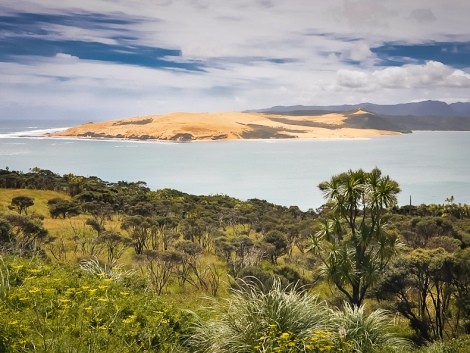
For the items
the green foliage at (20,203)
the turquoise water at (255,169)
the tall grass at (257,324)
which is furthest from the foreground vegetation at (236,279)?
the turquoise water at (255,169)

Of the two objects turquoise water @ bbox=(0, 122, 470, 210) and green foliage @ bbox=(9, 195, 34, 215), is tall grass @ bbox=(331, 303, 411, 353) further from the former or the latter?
turquoise water @ bbox=(0, 122, 470, 210)

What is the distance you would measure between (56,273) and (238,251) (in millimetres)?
24223

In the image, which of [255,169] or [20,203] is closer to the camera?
[20,203]

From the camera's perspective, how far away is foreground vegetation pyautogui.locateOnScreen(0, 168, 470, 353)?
8891 mm

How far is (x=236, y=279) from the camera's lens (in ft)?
75.4

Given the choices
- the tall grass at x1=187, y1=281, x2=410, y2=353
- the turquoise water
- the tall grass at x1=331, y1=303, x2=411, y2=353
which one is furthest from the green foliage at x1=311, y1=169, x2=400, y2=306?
the turquoise water

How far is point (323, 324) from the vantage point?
10.3 meters

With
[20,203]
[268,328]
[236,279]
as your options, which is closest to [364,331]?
[268,328]

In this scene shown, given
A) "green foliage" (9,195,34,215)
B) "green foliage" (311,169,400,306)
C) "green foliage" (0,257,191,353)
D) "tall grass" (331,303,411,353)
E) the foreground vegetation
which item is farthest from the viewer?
"green foliage" (9,195,34,215)

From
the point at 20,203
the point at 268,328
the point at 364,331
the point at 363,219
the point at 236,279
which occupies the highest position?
the point at 363,219

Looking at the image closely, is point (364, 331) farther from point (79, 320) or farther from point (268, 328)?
point (79, 320)

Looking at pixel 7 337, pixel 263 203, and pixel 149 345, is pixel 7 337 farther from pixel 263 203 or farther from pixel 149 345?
pixel 263 203

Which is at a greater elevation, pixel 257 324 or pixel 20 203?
pixel 257 324

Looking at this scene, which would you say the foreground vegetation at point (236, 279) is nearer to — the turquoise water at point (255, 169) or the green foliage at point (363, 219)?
the green foliage at point (363, 219)
